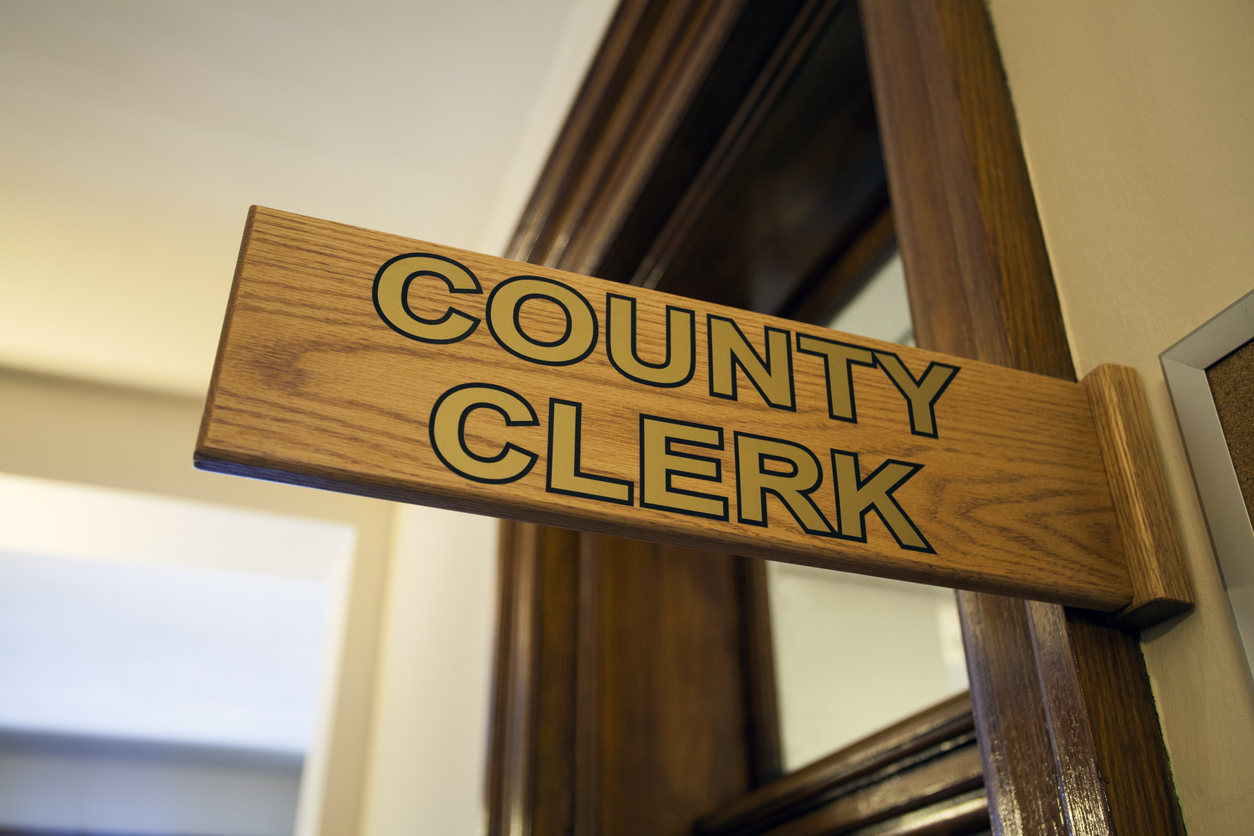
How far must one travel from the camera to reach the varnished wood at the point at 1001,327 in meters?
0.62

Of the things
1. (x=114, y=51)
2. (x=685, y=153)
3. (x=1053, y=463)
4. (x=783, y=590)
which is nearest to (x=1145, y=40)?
(x=1053, y=463)

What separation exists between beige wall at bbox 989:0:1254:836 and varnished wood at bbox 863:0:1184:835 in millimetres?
21

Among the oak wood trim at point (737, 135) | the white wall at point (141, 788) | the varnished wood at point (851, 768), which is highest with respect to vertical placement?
the white wall at point (141, 788)

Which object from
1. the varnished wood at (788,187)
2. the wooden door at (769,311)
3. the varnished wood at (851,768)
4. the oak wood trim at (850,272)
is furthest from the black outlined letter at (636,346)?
the oak wood trim at (850,272)

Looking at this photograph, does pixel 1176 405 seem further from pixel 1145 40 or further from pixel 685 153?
pixel 685 153

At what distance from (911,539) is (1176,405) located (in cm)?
20

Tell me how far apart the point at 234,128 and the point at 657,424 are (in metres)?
1.92

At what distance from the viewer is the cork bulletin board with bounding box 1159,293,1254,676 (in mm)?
592

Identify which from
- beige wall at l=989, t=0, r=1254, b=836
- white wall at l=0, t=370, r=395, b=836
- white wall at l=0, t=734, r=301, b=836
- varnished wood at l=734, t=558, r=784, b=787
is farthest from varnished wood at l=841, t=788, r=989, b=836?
white wall at l=0, t=734, r=301, b=836

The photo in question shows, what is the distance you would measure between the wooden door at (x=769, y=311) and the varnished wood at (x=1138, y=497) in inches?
1.7

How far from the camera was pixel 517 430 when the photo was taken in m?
0.55

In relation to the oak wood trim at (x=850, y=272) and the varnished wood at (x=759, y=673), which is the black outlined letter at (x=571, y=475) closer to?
the oak wood trim at (x=850, y=272)

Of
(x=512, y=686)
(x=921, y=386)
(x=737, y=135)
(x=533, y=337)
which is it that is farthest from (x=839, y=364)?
(x=512, y=686)

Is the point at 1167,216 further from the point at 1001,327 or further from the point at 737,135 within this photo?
the point at 737,135
